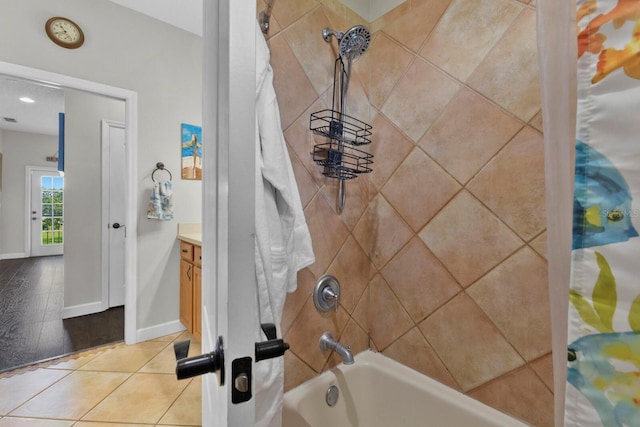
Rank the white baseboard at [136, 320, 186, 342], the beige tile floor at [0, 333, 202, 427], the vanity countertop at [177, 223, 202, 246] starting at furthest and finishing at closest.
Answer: the vanity countertop at [177, 223, 202, 246] < the white baseboard at [136, 320, 186, 342] < the beige tile floor at [0, 333, 202, 427]

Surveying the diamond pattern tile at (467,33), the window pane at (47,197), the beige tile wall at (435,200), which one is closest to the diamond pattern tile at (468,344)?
the beige tile wall at (435,200)

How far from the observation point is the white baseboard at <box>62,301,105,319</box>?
265cm

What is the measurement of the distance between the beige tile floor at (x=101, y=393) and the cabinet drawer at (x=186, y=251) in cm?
70

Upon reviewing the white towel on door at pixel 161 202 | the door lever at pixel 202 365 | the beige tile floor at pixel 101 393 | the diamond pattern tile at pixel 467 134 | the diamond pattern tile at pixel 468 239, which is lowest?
the beige tile floor at pixel 101 393

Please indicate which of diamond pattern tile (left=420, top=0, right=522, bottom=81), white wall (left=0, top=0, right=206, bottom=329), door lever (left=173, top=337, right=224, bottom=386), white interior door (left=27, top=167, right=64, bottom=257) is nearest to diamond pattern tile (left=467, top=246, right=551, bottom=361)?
diamond pattern tile (left=420, top=0, right=522, bottom=81)

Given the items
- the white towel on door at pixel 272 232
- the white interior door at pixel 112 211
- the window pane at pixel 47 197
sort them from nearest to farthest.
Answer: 1. the white towel on door at pixel 272 232
2. the white interior door at pixel 112 211
3. the window pane at pixel 47 197

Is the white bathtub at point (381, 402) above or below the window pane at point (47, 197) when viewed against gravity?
below

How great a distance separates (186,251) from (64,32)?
173 cm

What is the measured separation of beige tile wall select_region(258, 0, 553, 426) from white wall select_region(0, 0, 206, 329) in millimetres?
1719

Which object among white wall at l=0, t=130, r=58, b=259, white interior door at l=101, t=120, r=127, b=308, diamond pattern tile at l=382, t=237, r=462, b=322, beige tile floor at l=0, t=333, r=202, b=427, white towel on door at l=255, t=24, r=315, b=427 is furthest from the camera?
white wall at l=0, t=130, r=58, b=259

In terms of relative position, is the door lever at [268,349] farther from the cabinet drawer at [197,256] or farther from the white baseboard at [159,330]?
the white baseboard at [159,330]

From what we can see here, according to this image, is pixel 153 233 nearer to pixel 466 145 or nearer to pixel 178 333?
pixel 178 333

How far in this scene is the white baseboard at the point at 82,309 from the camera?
265cm

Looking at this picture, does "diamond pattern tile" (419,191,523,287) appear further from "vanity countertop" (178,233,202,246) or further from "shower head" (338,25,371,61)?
"vanity countertop" (178,233,202,246)
